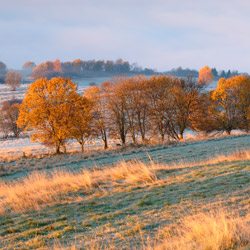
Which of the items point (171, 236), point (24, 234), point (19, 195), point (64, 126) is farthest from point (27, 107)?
point (171, 236)

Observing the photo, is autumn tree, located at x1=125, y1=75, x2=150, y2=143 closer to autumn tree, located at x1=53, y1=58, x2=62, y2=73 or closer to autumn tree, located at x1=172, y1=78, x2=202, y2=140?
autumn tree, located at x1=172, y1=78, x2=202, y2=140

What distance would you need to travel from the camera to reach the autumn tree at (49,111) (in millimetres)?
31219

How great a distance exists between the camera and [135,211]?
6.84 m

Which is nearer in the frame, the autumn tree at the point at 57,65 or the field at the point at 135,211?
the field at the point at 135,211

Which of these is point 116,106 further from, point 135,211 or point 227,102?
point 135,211

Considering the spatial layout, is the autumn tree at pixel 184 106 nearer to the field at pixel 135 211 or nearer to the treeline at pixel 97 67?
the field at pixel 135 211

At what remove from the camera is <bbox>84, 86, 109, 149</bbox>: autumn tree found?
36.2 metres

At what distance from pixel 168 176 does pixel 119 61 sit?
17561 centimetres

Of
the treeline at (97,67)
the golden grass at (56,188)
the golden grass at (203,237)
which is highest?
the treeline at (97,67)

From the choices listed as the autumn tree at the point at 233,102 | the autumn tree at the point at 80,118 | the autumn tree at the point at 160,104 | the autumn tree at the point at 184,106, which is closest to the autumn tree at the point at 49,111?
the autumn tree at the point at 80,118

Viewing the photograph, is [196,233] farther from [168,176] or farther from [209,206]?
[168,176]

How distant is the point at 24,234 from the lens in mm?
6000

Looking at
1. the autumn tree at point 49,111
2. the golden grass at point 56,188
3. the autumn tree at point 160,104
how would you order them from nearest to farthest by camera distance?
the golden grass at point 56,188 → the autumn tree at point 49,111 → the autumn tree at point 160,104

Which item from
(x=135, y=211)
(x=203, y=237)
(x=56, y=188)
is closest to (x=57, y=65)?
(x=56, y=188)
